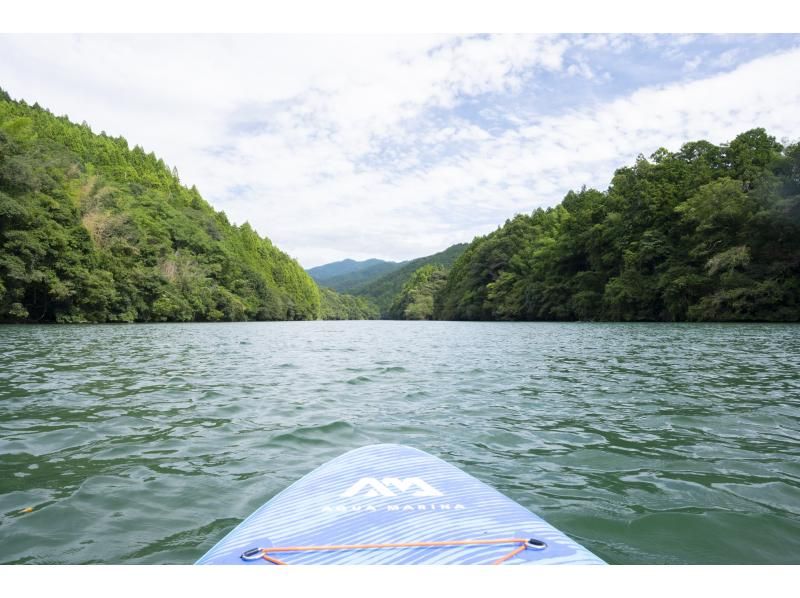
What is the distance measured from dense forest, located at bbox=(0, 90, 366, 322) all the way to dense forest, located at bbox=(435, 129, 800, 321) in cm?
3731

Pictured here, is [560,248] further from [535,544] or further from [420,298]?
[420,298]

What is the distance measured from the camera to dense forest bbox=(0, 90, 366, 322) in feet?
107

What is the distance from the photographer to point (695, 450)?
16.3ft

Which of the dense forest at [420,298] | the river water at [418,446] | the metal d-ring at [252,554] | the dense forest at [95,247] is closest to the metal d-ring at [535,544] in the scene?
the river water at [418,446]

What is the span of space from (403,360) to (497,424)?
8.07 meters

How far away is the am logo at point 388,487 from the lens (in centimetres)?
329

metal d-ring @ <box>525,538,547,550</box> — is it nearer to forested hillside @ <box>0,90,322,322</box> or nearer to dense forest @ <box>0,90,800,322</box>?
dense forest @ <box>0,90,800,322</box>

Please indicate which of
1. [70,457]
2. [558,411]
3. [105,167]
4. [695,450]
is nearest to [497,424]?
[558,411]

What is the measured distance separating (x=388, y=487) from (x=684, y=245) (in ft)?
139

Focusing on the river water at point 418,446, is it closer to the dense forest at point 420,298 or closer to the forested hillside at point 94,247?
the forested hillside at point 94,247

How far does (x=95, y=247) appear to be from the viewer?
39969 mm

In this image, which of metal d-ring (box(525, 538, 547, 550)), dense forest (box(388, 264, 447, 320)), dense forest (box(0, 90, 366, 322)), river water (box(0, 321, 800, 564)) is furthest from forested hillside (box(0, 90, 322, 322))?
dense forest (box(388, 264, 447, 320))

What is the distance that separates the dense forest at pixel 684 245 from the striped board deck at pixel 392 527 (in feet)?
113
